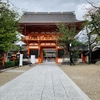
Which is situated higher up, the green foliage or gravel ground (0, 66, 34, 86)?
the green foliage

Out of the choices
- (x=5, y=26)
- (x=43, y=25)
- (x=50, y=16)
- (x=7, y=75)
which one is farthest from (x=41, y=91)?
(x=50, y=16)

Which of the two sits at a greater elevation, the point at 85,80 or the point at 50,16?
the point at 50,16

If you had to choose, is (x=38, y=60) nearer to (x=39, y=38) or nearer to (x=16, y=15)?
(x=39, y=38)

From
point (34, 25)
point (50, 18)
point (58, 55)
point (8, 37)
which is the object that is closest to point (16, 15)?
point (8, 37)

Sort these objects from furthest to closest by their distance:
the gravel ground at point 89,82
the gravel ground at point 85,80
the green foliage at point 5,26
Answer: the green foliage at point 5,26
the gravel ground at point 85,80
the gravel ground at point 89,82

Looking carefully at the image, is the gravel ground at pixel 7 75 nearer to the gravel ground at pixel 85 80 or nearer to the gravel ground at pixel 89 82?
the gravel ground at pixel 85 80

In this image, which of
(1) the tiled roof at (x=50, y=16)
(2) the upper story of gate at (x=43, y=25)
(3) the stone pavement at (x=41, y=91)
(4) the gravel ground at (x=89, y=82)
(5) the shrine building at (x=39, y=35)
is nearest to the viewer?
(3) the stone pavement at (x=41, y=91)

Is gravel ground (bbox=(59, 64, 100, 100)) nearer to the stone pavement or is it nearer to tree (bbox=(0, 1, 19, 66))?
the stone pavement

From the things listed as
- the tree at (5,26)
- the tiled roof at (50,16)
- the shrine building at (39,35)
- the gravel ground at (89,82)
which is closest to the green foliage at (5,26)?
the tree at (5,26)

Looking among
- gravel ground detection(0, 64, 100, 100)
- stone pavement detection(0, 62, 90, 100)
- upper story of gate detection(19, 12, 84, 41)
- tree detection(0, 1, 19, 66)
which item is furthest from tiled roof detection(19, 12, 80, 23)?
stone pavement detection(0, 62, 90, 100)

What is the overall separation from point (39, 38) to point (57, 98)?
33308 millimetres

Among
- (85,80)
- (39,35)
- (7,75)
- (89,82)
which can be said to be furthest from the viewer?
(39,35)

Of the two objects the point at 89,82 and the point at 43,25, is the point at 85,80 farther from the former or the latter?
the point at 43,25

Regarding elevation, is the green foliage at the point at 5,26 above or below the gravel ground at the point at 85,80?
above
